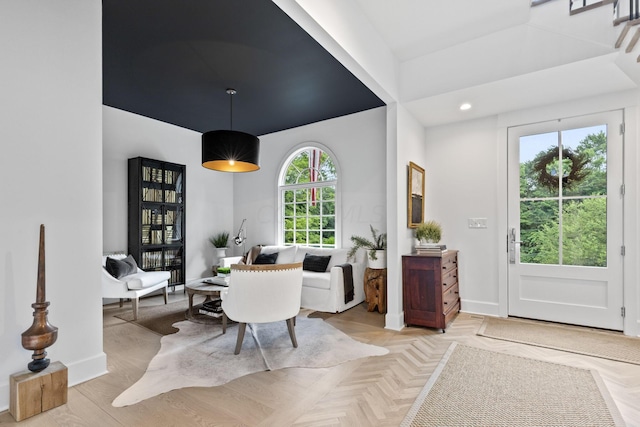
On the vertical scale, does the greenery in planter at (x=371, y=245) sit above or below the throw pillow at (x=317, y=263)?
above

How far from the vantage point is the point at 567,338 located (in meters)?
3.10

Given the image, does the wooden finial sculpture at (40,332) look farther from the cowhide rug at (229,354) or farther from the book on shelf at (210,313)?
the book on shelf at (210,313)

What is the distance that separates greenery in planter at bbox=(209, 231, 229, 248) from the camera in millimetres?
5836

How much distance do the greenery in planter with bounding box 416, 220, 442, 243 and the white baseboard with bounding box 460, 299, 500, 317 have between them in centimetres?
106

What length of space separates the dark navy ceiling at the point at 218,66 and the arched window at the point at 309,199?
2.43 ft

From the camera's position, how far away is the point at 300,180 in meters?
5.69

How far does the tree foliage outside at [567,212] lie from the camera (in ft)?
10.9

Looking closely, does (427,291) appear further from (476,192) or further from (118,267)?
(118,267)

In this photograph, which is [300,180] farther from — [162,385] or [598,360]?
[598,360]

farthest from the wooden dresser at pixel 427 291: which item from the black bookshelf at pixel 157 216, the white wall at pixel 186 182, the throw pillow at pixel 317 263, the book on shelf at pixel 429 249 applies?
the white wall at pixel 186 182

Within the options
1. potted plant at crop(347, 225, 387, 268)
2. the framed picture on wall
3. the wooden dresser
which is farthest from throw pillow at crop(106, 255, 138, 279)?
the framed picture on wall

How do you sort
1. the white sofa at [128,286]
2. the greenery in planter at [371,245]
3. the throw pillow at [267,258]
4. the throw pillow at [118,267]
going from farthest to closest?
the throw pillow at [267,258], the greenery in planter at [371,245], the throw pillow at [118,267], the white sofa at [128,286]

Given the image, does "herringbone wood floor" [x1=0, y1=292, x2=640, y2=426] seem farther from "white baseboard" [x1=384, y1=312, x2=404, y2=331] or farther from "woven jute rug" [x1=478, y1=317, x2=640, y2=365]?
"white baseboard" [x1=384, y1=312, x2=404, y2=331]

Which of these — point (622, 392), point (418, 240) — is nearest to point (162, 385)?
point (418, 240)
